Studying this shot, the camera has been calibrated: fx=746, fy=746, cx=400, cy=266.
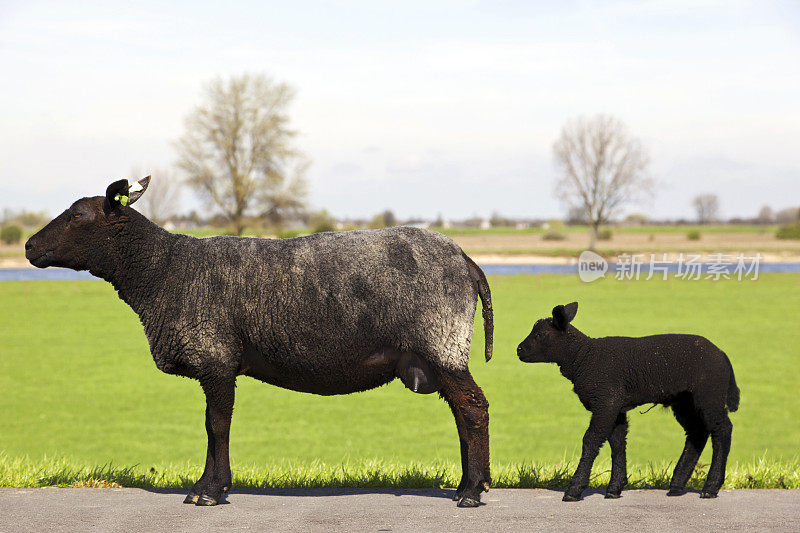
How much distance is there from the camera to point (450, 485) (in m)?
6.57

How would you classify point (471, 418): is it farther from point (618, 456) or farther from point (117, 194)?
point (117, 194)

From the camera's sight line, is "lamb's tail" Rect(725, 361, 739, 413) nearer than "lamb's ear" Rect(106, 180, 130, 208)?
No

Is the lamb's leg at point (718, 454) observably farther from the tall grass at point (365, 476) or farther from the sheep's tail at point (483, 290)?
the sheep's tail at point (483, 290)

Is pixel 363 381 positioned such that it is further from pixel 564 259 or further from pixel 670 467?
pixel 564 259

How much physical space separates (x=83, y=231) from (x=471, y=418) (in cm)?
350

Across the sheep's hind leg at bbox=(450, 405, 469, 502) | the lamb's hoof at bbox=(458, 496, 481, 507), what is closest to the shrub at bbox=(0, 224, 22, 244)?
the sheep's hind leg at bbox=(450, 405, 469, 502)

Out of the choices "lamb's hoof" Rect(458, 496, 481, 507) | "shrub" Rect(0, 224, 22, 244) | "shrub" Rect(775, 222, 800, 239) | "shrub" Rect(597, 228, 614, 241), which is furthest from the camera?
"shrub" Rect(597, 228, 614, 241)

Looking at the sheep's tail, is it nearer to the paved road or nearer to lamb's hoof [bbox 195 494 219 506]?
the paved road

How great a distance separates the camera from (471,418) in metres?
5.90

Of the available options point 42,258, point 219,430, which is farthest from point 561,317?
point 42,258

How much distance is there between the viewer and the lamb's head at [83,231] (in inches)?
239

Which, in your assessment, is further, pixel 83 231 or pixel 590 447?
pixel 83 231

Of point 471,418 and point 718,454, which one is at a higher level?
point 471,418

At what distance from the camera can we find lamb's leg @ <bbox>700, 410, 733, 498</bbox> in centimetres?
609
